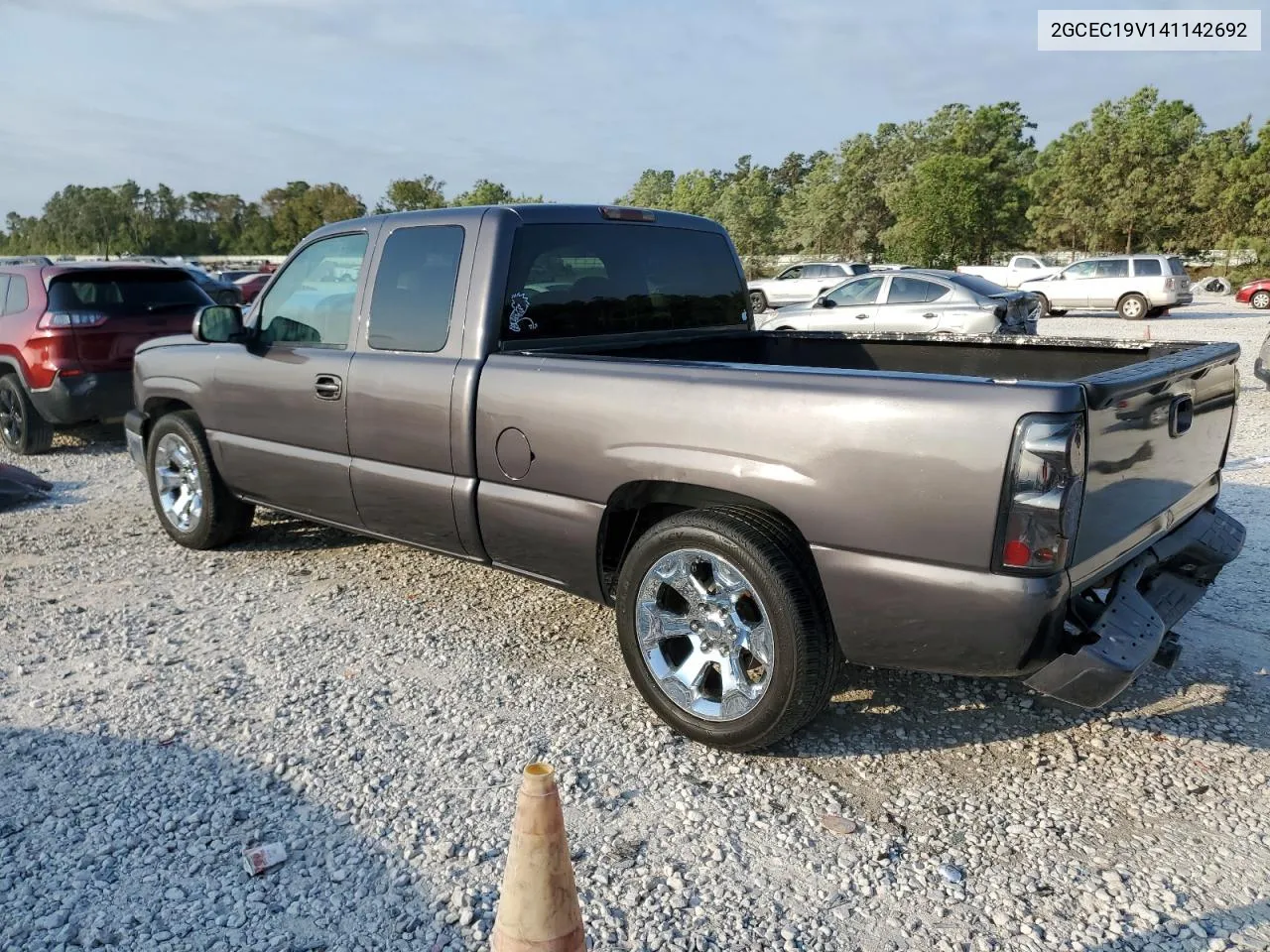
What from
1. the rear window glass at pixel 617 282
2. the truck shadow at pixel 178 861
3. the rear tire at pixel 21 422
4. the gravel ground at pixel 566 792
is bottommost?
the truck shadow at pixel 178 861

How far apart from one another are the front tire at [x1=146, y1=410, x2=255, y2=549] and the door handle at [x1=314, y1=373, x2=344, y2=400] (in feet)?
4.20

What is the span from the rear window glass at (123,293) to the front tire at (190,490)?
11.2ft

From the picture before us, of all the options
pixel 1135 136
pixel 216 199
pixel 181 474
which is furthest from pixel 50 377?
pixel 216 199

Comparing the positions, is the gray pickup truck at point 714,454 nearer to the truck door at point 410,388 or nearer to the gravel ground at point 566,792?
the truck door at point 410,388

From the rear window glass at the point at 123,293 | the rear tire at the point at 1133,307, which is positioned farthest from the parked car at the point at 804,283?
the rear window glass at the point at 123,293

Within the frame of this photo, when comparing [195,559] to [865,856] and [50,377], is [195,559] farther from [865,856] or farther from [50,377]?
[865,856]

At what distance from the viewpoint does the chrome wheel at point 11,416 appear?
8.60 meters

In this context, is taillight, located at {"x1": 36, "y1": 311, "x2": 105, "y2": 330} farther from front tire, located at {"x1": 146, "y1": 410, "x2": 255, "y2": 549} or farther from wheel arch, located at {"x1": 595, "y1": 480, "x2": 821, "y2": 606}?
wheel arch, located at {"x1": 595, "y1": 480, "x2": 821, "y2": 606}

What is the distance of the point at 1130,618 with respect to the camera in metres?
2.83

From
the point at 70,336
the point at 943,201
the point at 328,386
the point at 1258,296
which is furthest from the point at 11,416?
the point at 943,201

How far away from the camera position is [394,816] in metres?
2.92

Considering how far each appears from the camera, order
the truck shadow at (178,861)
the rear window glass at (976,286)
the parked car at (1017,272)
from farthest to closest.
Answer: the parked car at (1017,272), the rear window glass at (976,286), the truck shadow at (178,861)

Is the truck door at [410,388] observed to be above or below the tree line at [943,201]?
below

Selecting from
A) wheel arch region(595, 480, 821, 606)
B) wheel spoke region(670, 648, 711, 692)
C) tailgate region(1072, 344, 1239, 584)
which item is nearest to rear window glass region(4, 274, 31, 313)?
wheel arch region(595, 480, 821, 606)
